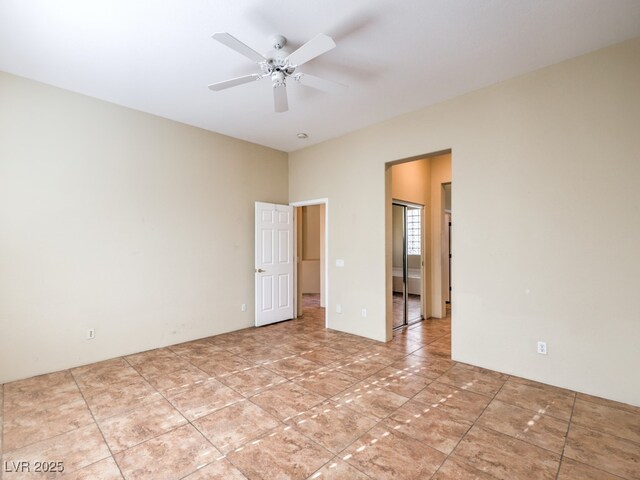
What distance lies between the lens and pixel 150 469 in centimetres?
190

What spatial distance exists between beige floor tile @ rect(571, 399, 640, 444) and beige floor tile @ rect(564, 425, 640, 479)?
9 centimetres

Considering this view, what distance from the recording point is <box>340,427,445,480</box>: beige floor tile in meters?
1.87

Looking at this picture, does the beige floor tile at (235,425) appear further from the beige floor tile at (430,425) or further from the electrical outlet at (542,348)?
the electrical outlet at (542,348)

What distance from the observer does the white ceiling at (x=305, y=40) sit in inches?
90.0

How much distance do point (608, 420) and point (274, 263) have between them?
14.4 ft

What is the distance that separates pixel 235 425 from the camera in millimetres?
2361

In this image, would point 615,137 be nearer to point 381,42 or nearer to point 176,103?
point 381,42

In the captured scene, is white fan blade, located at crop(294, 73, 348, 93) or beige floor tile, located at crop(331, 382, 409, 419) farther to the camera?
white fan blade, located at crop(294, 73, 348, 93)

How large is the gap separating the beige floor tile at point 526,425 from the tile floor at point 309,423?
12 millimetres

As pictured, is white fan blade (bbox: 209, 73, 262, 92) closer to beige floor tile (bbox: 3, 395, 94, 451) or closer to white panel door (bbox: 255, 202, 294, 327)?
white panel door (bbox: 255, 202, 294, 327)

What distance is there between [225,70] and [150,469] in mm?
3323

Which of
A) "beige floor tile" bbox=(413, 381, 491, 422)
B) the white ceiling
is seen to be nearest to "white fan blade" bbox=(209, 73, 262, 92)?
the white ceiling

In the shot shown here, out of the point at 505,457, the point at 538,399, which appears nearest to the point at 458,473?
the point at 505,457

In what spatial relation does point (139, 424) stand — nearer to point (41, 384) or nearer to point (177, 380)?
point (177, 380)
